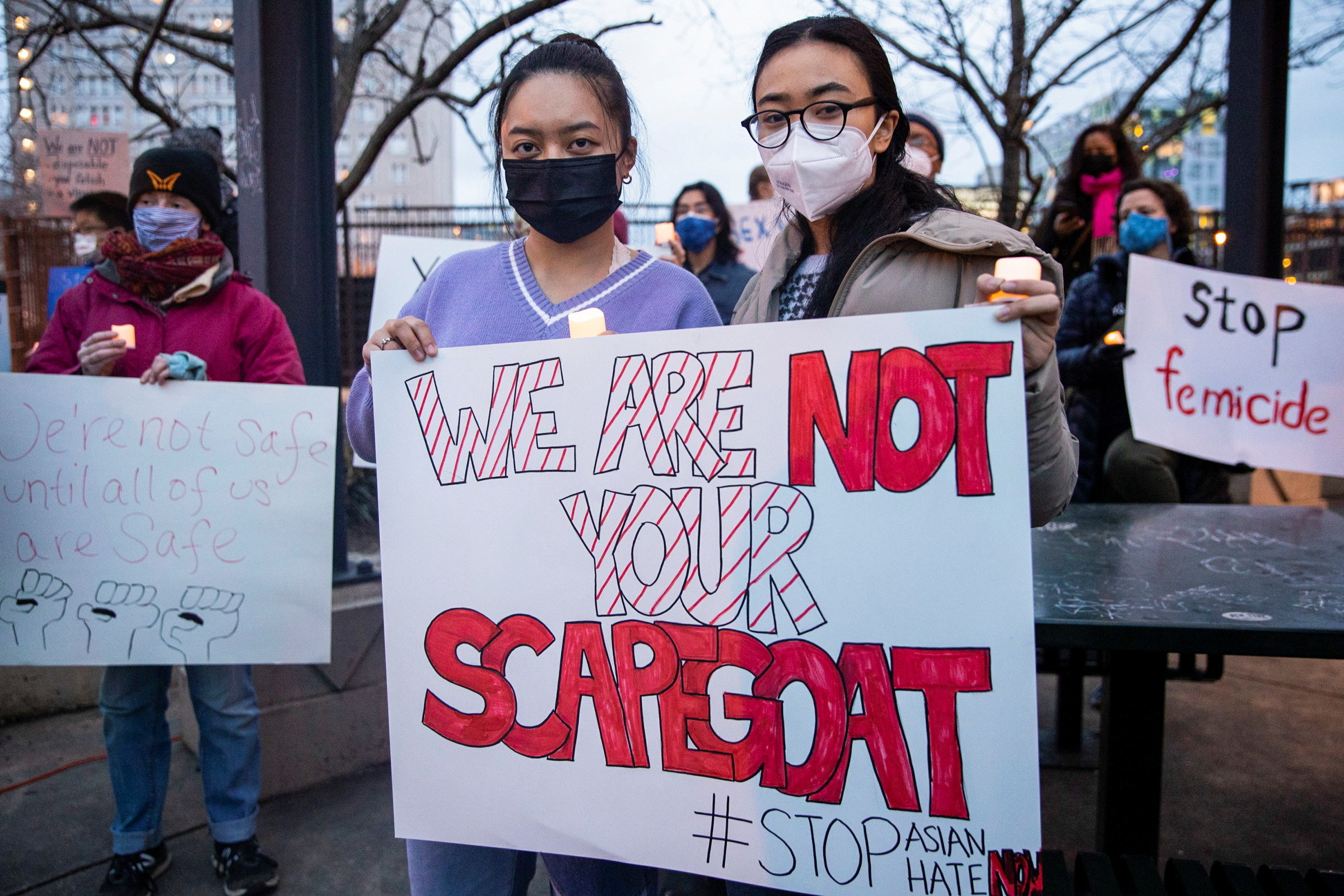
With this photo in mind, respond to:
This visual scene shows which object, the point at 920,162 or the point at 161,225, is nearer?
the point at 161,225

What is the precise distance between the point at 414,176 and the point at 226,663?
6041 centimetres

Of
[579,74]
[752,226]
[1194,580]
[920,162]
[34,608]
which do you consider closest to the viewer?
[579,74]

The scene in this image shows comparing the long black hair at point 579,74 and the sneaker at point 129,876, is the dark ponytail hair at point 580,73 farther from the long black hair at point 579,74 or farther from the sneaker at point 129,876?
the sneaker at point 129,876

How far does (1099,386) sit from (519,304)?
8.39 ft

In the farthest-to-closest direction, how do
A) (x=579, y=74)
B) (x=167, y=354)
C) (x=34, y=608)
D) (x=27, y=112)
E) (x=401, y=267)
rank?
(x=27, y=112)
(x=401, y=267)
(x=167, y=354)
(x=34, y=608)
(x=579, y=74)

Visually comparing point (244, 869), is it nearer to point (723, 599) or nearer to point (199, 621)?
point (199, 621)

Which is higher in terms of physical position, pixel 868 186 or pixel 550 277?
pixel 868 186

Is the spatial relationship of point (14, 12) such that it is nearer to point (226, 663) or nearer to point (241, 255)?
point (241, 255)

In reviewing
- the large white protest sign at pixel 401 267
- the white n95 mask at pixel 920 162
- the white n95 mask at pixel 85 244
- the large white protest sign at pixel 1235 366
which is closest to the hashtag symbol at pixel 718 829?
the white n95 mask at pixel 920 162

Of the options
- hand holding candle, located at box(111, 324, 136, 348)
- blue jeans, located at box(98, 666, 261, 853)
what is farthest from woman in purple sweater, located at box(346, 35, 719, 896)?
blue jeans, located at box(98, 666, 261, 853)

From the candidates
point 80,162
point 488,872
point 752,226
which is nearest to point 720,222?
point 752,226

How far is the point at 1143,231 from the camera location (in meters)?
3.38

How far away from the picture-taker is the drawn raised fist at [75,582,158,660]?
2248 mm

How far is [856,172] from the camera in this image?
149 cm
